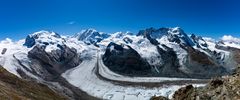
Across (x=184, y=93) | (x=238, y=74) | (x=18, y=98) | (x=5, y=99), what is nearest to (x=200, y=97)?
(x=238, y=74)

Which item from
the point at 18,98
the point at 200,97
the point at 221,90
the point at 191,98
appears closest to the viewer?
the point at 221,90

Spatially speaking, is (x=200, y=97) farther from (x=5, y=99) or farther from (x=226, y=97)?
(x=5, y=99)

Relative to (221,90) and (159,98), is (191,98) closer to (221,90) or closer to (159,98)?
(221,90)

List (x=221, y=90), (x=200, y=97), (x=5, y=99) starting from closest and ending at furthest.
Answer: (x=221, y=90) → (x=200, y=97) → (x=5, y=99)

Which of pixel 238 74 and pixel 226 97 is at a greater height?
pixel 238 74

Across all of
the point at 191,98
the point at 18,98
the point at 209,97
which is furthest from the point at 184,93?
the point at 18,98

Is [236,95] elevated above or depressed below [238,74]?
below

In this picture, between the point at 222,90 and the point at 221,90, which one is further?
the point at 221,90

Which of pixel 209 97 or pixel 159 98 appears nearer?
pixel 209 97

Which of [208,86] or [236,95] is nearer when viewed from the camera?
[236,95]
